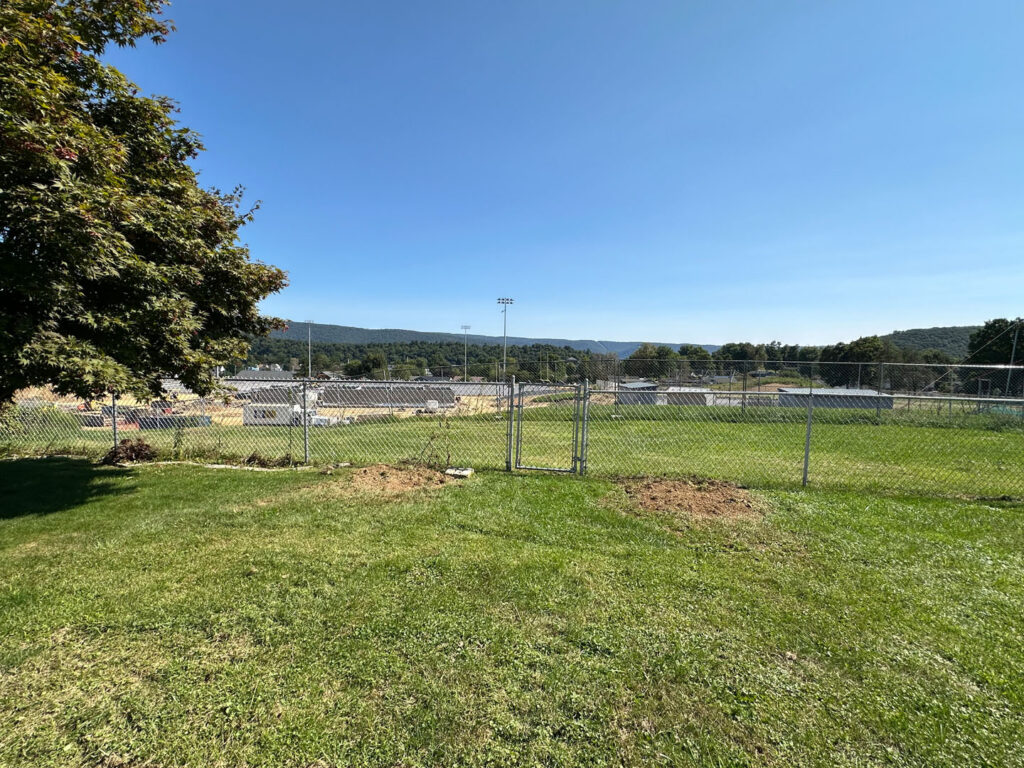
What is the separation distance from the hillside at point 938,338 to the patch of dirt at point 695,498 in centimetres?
6206

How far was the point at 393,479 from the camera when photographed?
Answer: 6402 mm

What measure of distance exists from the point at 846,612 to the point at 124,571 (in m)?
5.87

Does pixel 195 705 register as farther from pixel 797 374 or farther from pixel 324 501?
pixel 797 374

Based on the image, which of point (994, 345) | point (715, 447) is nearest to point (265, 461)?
point (715, 447)

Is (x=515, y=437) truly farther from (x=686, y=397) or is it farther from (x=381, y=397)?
(x=686, y=397)

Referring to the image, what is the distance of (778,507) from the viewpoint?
5.38m

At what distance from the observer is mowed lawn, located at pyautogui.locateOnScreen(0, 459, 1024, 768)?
1.93 meters

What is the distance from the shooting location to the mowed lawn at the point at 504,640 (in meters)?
1.93

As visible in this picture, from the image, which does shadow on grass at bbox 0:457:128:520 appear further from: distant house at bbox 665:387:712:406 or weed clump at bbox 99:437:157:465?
distant house at bbox 665:387:712:406

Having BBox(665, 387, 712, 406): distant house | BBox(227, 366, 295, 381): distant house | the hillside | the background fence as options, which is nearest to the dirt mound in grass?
the background fence

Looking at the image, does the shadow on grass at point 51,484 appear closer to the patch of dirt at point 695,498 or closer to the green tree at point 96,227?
the green tree at point 96,227

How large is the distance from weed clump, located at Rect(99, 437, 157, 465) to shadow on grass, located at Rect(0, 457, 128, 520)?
26cm

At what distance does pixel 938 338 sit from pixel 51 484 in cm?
7982

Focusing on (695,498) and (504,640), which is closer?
(504,640)
